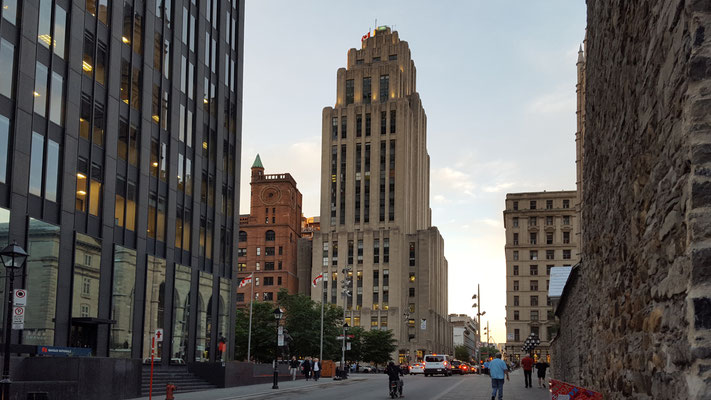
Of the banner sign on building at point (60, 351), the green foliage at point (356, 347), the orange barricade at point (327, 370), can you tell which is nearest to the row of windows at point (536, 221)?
the green foliage at point (356, 347)

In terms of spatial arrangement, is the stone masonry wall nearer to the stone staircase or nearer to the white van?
the stone staircase

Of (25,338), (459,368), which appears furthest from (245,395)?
(459,368)

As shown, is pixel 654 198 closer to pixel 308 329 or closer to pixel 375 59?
pixel 308 329

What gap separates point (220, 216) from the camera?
45656 millimetres

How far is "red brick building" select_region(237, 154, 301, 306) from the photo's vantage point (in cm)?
13875

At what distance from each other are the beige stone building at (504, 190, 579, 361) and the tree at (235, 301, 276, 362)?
209 ft

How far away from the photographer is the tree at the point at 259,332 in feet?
245

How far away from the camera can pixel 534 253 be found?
449ft

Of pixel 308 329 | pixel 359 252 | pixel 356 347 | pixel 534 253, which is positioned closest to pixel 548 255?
pixel 534 253

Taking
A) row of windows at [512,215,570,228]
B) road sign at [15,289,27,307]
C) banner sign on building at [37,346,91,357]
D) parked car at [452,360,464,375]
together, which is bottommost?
parked car at [452,360,464,375]

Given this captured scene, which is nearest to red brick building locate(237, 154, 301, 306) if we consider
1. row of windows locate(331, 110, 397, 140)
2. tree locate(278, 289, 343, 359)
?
row of windows locate(331, 110, 397, 140)

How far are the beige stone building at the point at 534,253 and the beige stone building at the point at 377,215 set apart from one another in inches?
592

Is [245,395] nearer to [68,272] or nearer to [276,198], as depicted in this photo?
[68,272]

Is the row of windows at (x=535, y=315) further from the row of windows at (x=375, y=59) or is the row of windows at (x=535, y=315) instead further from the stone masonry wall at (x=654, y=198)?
the stone masonry wall at (x=654, y=198)
